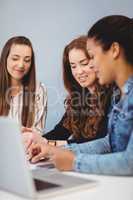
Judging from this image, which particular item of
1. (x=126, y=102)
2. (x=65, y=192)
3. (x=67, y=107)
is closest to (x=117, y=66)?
(x=126, y=102)

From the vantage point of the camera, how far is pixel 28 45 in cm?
272

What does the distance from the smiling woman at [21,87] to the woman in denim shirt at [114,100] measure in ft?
1.55

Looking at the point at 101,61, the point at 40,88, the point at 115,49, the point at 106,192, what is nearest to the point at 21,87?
the point at 40,88

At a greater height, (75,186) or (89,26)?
(89,26)

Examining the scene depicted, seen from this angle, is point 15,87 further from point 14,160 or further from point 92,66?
point 14,160

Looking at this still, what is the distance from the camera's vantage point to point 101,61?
2.32 metres

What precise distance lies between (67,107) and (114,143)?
0.44 meters

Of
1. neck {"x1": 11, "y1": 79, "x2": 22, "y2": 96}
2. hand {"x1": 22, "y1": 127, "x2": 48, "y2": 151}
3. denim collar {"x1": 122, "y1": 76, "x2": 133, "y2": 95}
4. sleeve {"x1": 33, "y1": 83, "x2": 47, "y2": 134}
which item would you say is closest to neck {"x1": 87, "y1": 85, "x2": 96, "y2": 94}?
denim collar {"x1": 122, "y1": 76, "x2": 133, "y2": 95}

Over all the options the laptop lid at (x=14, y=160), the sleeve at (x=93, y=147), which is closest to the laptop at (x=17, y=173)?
the laptop lid at (x=14, y=160)

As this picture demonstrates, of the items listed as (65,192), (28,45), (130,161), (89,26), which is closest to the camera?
(65,192)

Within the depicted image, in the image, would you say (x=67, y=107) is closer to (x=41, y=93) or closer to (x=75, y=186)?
(x=41, y=93)

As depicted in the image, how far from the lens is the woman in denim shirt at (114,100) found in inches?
85.4

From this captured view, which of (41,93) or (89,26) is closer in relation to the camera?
(89,26)

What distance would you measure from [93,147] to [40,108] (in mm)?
551
